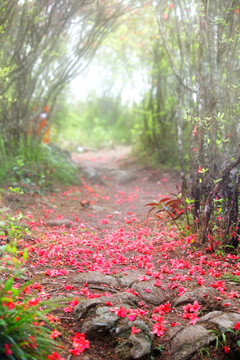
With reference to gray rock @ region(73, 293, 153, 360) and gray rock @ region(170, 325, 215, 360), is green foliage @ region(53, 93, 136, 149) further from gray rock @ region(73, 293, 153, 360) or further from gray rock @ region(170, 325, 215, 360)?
gray rock @ region(170, 325, 215, 360)

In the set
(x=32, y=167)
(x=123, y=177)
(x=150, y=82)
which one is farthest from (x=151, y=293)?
(x=150, y=82)

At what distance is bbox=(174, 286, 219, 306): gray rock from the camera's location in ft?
9.82

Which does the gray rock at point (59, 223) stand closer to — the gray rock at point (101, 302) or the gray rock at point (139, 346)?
the gray rock at point (101, 302)

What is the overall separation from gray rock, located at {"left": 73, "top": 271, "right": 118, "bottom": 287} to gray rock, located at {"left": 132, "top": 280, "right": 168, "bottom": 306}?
8.3 inches

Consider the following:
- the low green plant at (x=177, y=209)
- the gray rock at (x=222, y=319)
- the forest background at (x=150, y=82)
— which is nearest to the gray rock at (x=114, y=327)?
the gray rock at (x=222, y=319)

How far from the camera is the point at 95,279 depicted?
3.26 meters

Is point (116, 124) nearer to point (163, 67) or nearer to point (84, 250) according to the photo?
point (163, 67)

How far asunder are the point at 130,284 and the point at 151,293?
0.24 m

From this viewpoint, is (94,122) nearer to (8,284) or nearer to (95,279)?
(95,279)

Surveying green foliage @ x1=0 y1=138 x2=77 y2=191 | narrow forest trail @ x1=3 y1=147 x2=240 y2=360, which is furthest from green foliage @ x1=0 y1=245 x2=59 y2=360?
green foliage @ x1=0 y1=138 x2=77 y2=191

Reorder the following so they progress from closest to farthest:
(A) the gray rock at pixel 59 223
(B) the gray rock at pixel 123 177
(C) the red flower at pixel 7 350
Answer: (C) the red flower at pixel 7 350 < (A) the gray rock at pixel 59 223 < (B) the gray rock at pixel 123 177

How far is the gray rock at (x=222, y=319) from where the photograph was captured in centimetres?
254

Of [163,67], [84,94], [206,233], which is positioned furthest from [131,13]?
[84,94]

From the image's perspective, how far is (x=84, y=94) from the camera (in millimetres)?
17016
